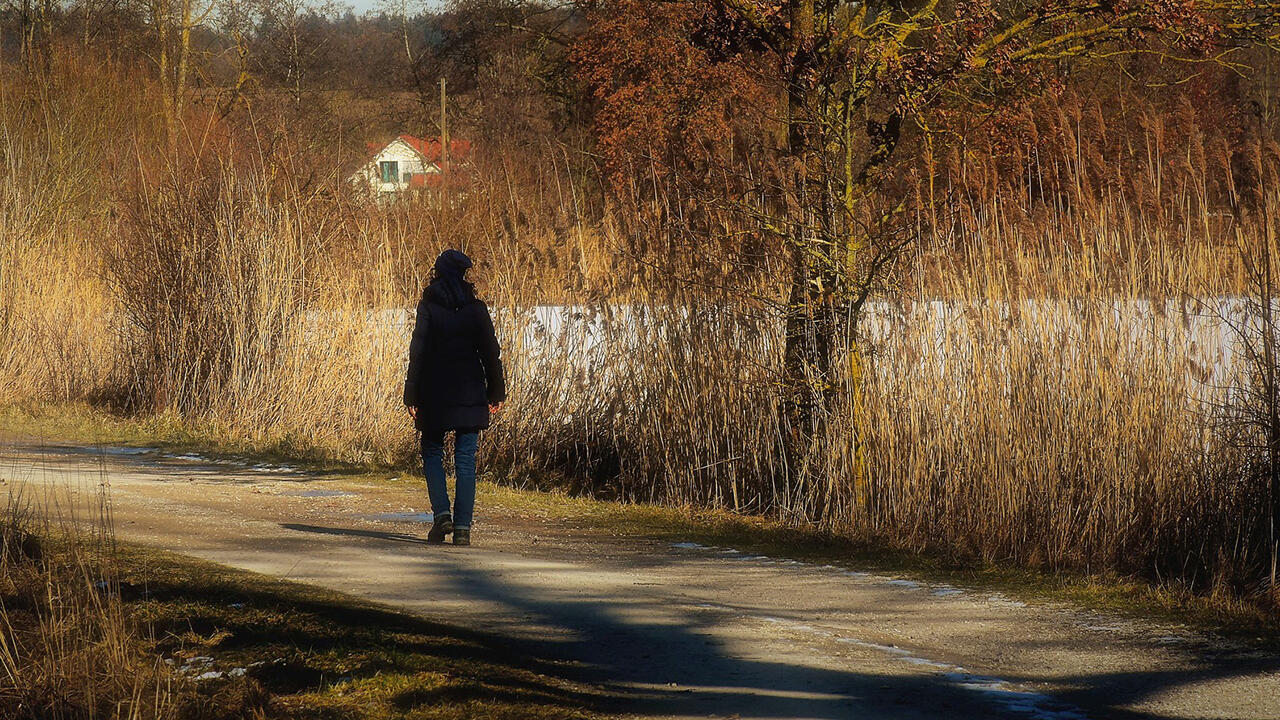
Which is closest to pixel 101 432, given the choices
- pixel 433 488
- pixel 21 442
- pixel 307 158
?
pixel 21 442

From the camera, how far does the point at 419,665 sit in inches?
221

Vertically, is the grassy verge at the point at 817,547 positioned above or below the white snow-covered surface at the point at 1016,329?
below

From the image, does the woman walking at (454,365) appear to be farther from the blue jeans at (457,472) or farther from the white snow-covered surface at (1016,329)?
the white snow-covered surface at (1016,329)

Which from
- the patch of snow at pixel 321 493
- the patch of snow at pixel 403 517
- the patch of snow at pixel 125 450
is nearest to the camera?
the patch of snow at pixel 403 517

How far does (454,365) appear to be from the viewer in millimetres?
8164

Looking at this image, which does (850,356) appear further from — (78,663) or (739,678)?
(78,663)

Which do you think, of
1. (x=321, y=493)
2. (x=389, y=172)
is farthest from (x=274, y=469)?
(x=389, y=172)

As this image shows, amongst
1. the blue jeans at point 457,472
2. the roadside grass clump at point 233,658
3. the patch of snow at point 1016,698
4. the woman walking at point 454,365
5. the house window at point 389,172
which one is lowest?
the patch of snow at point 1016,698

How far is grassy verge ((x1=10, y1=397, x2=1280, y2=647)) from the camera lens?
727 cm

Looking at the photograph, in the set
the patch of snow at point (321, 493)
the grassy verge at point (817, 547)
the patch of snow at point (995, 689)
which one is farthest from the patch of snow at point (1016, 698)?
the patch of snow at point (321, 493)

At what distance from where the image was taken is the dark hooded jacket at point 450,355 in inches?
320

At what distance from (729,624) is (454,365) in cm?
245

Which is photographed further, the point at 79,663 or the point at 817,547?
the point at 817,547

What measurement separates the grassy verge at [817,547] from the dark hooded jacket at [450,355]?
192 centimetres
